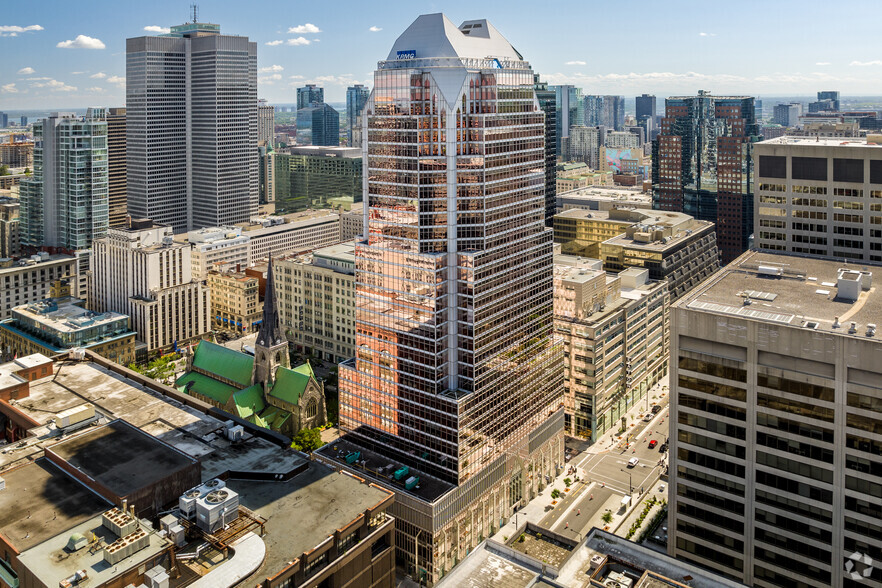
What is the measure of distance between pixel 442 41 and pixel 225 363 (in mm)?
103273

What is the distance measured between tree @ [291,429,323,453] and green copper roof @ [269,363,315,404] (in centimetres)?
1123

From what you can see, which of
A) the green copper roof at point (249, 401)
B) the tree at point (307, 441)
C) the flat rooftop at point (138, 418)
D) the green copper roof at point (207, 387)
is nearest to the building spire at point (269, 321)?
the green copper roof at point (249, 401)

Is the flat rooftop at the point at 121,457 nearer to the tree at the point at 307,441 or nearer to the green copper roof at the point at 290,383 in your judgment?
the tree at the point at 307,441

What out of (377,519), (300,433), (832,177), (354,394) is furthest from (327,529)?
(832,177)

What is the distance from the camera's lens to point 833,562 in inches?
3708

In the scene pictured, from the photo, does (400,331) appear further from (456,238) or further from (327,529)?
(327,529)

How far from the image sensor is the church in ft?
573

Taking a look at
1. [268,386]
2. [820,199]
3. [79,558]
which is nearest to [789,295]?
[820,199]

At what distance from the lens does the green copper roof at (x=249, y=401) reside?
175200 mm

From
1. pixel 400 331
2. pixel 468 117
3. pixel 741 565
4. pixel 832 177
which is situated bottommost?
pixel 741 565

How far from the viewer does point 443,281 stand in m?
131

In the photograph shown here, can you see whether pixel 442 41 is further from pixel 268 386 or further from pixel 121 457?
pixel 268 386

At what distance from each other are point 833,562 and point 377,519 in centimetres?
5812

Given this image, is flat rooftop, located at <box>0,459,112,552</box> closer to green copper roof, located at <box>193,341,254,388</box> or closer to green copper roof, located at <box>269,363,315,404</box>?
green copper roof, located at <box>269,363,315,404</box>
